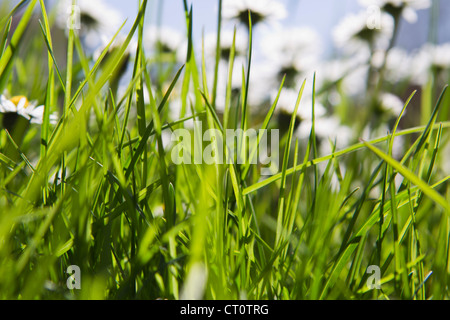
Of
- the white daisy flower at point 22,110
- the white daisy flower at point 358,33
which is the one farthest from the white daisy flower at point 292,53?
the white daisy flower at point 22,110

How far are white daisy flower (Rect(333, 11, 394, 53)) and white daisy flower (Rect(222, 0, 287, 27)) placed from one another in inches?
12.4

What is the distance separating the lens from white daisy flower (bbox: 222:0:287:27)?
83 cm

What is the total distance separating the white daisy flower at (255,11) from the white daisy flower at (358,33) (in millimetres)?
314

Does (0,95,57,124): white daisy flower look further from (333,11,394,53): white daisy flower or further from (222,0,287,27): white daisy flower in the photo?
(333,11,394,53): white daisy flower

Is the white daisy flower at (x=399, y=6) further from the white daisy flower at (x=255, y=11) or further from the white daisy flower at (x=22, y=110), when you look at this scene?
the white daisy flower at (x=22, y=110)

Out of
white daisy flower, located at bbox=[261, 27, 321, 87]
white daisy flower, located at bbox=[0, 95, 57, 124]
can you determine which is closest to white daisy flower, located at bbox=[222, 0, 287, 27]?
white daisy flower, located at bbox=[261, 27, 321, 87]

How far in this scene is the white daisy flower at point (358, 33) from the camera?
3.58 ft

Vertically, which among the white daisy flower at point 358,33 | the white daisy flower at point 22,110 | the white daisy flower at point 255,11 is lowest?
the white daisy flower at point 22,110

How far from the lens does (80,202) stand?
9.5 inches

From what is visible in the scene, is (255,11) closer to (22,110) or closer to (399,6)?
(399,6)

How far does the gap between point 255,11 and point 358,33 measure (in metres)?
0.42

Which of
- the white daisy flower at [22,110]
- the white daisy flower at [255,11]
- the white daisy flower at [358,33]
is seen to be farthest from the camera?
the white daisy flower at [358,33]
